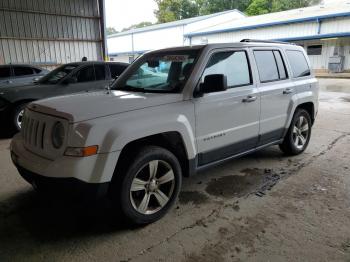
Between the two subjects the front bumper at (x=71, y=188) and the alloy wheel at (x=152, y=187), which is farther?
the alloy wheel at (x=152, y=187)

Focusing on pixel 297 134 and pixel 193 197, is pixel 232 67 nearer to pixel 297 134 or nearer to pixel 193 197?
pixel 193 197

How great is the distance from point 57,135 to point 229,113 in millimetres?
1962

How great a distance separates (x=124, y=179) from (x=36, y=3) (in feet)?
44.3

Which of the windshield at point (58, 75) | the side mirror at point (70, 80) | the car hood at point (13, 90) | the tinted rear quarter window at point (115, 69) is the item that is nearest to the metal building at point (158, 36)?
the tinted rear quarter window at point (115, 69)

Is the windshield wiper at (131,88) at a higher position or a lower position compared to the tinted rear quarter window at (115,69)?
lower

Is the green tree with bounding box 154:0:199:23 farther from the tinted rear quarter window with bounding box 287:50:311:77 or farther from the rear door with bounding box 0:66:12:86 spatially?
the tinted rear quarter window with bounding box 287:50:311:77

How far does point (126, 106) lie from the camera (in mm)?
2906

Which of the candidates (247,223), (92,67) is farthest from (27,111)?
(92,67)

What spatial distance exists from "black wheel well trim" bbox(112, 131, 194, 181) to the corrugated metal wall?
12389 mm

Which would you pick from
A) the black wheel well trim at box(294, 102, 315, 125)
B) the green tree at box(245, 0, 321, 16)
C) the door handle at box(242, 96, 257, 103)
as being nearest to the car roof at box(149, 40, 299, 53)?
the door handle at box(242, 96, 257, 103)

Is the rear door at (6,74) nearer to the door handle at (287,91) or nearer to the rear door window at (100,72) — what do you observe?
the rear door window at (100,72)

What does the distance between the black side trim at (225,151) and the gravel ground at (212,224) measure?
0.45 metres

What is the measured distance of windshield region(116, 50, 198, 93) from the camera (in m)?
3.40

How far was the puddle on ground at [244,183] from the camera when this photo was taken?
12.4 feet
